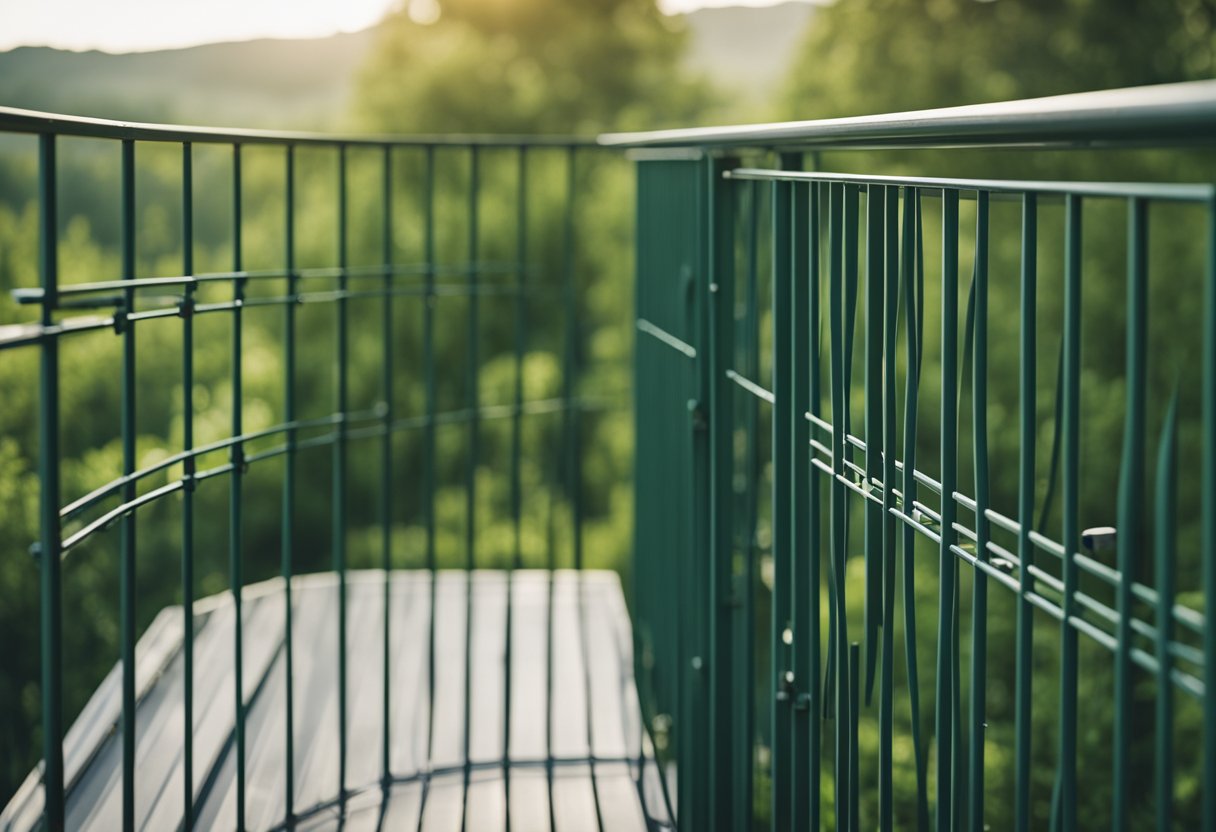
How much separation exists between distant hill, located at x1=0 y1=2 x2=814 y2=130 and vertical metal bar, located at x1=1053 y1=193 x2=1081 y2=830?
38338mm

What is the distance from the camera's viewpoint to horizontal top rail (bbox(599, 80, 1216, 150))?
39.0 inches

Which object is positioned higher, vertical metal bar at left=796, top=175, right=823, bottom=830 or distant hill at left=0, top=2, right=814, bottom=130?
distant hill at left=0, top=2, right=814, bottom=130

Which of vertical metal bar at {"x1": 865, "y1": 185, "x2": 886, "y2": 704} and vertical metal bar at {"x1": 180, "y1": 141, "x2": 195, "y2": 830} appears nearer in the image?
vertical metal bar at {"x1": 865, "y1": 185, "x2": 886, "y2": 704}

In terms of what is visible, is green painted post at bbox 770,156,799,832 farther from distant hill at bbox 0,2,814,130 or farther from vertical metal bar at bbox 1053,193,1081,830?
distant hill at bbox 0,2,814,130

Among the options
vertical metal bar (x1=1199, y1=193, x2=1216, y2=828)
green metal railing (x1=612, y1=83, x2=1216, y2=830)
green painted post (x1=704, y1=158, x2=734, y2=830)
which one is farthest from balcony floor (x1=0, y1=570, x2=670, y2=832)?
vertical metal bar (x1=1199, y1=193, x2=1216, y2=828)

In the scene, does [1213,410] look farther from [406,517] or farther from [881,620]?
[406,517]

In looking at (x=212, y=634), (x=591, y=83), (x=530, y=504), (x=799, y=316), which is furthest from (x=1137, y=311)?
(x=591, y=83)

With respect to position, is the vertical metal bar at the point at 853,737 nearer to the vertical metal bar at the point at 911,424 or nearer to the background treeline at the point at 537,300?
the vertical metal bar at the point at 911,424

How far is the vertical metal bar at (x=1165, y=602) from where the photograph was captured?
1.14 metres

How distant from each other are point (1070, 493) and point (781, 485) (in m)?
1.17

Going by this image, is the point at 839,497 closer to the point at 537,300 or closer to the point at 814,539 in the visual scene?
the point at 814,539

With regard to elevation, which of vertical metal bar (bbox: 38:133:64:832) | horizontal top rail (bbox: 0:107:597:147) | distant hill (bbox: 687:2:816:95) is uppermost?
distant hill (bbox: 687:2:816:95)

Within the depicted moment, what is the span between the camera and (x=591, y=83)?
120ft

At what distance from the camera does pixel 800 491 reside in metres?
2.40
